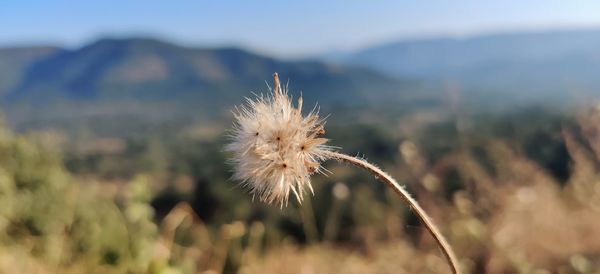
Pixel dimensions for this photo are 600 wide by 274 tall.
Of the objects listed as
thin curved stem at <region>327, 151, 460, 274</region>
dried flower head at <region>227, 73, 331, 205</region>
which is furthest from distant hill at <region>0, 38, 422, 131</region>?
thin curved stem at <region>327, 151, 460, 274</region>

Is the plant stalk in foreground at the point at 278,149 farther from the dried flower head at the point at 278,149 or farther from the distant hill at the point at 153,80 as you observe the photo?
the distant hill at the point at 153,80

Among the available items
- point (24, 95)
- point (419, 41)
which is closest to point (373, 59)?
point (419, 41)

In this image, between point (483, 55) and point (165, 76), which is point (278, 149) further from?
point (483, 55)

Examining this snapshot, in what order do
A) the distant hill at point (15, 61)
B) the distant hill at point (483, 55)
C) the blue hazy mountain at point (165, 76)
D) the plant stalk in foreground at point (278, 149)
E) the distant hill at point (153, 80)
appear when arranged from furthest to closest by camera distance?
the blue hazy mountain at point (165, 76)
the distant hill at point (483, 55)
the distant hill at point (153, 80)
the distant hill at point (15, 61)
the plant stalk in foreground at point (278, 149)

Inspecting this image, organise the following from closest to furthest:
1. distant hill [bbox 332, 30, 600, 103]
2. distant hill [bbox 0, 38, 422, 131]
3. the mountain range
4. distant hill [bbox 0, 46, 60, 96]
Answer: the mountain range, distant hill [bbox 0, 46, 60, 96], distant hill [bbox 0, 38, 422, 131], distant hill [bbox 332, 30, 600, 103]

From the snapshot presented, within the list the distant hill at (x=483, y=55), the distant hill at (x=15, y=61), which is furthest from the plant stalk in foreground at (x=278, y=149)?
the distant hill at (x=15, y=61)

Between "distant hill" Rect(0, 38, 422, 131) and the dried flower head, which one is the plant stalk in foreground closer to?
the dried flower head

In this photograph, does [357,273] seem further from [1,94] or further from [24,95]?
[24,95]

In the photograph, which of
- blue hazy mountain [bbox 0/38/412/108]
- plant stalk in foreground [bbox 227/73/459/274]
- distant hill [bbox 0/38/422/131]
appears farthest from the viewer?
blue hazy mountain [bbox 0/38/412/108]

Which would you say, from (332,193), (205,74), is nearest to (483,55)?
(205,74)

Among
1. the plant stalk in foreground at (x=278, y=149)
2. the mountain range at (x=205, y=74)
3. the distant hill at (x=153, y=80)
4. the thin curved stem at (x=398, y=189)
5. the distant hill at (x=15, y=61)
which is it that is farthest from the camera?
the distant hill at (x=153, y=80)

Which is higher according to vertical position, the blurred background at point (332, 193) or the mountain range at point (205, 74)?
the mountain range at point (205, 74)
